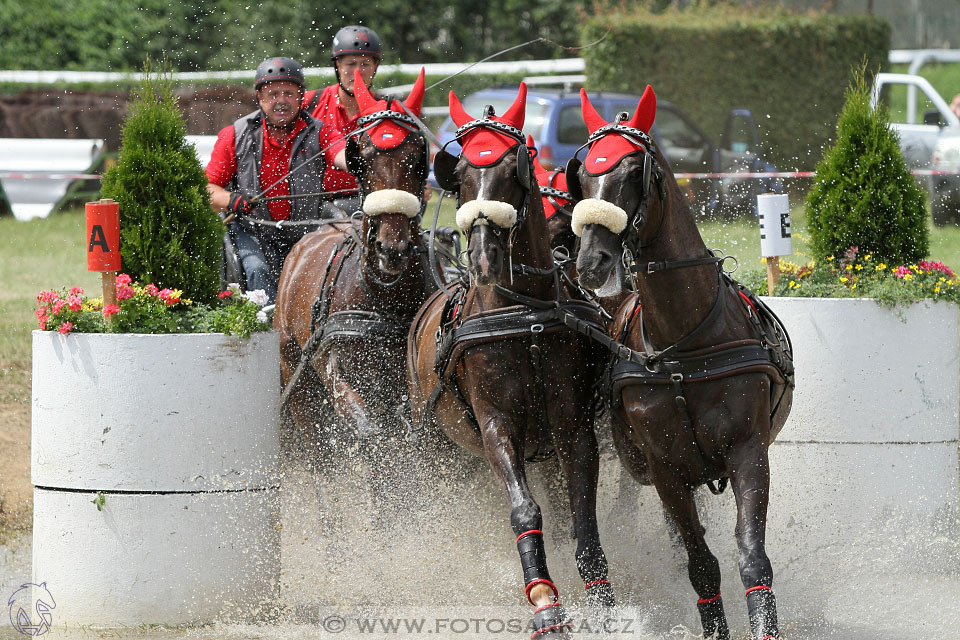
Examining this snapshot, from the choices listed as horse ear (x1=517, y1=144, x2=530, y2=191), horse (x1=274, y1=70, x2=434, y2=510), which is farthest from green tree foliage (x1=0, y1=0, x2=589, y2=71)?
horse ear (x1=517, y1=144, x2=530, y2=191)

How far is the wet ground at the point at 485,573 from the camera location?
5.58 m

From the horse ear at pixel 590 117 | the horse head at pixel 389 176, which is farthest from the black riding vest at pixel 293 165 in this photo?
the horse ear at pixel 590 117

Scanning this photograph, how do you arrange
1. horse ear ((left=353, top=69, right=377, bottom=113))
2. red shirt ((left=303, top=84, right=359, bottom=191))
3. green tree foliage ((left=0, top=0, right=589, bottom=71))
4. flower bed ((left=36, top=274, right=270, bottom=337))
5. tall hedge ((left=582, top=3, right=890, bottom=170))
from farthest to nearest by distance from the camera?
green tree foliage ((left=0, top=0, right=589, bottom=71)), tall hedge ((left=582, top=3, right=890, bottom=170)), red shirt ((left=303, top=84, right=359, bottom=191)), horse ear ((left=353, top=69, right=377, bottom=113)), flower bed ((left=36, top=274, right=270, bottom=337))

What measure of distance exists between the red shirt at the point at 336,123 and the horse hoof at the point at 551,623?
358cm

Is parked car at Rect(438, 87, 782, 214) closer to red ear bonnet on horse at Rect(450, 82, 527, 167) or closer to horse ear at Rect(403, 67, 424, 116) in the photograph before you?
horse ear at Rect(403, 67, 424, 116)

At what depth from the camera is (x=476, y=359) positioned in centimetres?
524

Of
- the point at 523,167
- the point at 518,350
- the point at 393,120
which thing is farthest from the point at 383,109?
the point at 518,350

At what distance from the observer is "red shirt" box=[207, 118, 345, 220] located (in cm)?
773

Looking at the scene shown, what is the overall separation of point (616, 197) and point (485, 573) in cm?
256

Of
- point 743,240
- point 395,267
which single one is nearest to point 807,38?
point 743,240

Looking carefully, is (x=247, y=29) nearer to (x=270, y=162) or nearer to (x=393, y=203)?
(x=270, y=162)

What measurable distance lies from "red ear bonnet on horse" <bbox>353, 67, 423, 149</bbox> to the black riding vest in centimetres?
152

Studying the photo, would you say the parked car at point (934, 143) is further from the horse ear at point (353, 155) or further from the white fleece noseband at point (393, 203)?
the white fleece noseband at point (393, 203)

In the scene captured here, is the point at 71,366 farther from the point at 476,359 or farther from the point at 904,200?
the point at 904,200
